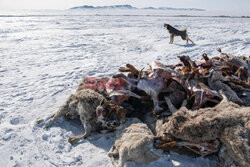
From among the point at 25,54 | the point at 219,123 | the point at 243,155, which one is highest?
the point at 219,123

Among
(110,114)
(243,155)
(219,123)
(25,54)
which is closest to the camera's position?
(243,155)

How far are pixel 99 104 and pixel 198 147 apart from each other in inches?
54.9

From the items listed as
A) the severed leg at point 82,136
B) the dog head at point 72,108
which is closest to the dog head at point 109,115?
the severed leg at point 82,136

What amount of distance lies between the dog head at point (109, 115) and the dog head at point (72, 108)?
1.73ft

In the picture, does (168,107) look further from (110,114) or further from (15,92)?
(15,92)

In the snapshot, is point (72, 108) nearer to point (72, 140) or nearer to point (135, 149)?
point (72, 140)

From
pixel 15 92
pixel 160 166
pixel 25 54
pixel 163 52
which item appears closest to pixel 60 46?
pixel 25 54

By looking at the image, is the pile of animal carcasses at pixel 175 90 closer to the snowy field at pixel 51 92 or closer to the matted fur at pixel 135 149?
the matted fur at pixel 135 149

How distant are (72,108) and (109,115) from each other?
2.27 feet

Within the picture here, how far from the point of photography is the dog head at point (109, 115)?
2.69 metres

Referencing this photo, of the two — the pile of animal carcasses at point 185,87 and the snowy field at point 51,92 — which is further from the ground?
the pile of animal carcasses at point 185,87

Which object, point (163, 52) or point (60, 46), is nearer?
point (163, 52)

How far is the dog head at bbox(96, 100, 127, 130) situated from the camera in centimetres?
269

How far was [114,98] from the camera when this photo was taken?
296 centimetres
